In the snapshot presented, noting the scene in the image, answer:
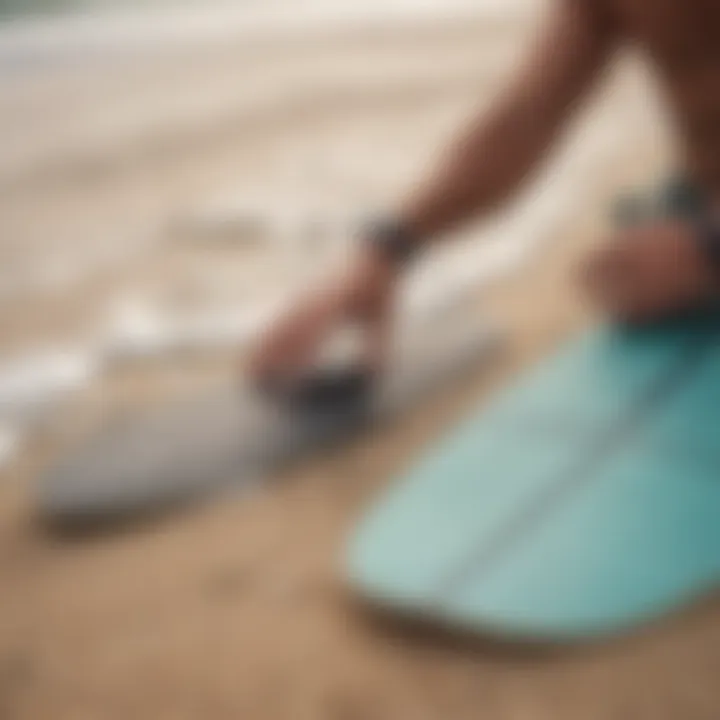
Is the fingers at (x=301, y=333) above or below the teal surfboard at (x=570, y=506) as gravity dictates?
above

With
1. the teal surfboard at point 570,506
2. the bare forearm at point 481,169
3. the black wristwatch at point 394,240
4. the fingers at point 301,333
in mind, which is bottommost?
the teal surfboard at point 570,506

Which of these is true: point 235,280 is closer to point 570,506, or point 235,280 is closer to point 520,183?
point 520,183

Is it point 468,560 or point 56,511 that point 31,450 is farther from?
point 468,560

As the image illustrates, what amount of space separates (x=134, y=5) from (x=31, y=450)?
128cm

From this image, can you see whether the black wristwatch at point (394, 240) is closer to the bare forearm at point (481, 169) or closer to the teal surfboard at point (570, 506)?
the bare forearm at point (481, 169)

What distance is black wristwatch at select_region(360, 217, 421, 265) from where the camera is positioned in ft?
2.83

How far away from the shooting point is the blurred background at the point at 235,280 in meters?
0.62

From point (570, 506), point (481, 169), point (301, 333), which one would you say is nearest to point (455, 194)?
point (481, 169)

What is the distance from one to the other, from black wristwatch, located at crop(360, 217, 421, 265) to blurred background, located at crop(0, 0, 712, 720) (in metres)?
0.09

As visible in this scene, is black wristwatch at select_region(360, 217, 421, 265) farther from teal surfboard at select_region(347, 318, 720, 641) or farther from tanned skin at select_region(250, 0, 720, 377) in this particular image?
teal surfboard at select_region(347, 318, 720, 641)

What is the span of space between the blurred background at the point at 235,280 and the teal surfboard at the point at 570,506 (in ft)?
0.08

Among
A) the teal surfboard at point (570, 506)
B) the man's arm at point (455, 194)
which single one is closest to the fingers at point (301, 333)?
the man's arm at point (455, 194)

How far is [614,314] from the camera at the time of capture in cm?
85

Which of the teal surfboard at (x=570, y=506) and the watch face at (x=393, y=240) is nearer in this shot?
the teal surfboard at (x=570, y=506)
